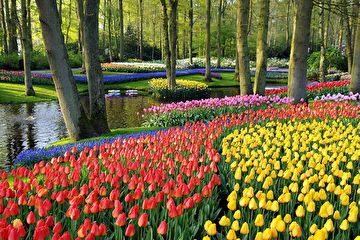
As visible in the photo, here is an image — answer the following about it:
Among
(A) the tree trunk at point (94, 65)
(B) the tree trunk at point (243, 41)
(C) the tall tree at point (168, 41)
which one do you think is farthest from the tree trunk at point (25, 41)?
(B) the tree trunk at point (243, 41)

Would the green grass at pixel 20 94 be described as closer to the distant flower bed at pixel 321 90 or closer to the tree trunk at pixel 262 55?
the tree trunk at pixel 262 55

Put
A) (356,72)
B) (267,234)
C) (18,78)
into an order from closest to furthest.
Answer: (267,234), (356,72), (18,78)

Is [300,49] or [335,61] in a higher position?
[300,49]

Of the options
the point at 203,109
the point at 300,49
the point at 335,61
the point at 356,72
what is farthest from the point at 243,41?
the point at 335,61

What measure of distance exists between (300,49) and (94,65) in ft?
21.0

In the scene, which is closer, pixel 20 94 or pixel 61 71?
pixel 61 71

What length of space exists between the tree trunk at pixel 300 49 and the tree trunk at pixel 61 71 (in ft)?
21.8

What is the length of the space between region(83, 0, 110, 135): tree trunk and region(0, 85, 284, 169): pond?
2.16m

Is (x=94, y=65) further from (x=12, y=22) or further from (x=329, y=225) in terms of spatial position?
(x=12, y=22)

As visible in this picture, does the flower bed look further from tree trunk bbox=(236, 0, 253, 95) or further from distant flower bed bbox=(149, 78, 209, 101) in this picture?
distant flower bed bbox=(149, 78, 209, 101)

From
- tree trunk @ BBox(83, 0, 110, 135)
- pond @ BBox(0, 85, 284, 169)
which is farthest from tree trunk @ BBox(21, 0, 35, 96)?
tree trunk @ BBox(83, 0, 110, 135)

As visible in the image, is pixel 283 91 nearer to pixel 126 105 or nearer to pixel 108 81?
pixel 126 105

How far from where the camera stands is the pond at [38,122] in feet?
39.4

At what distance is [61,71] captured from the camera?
Result: 9.70m
